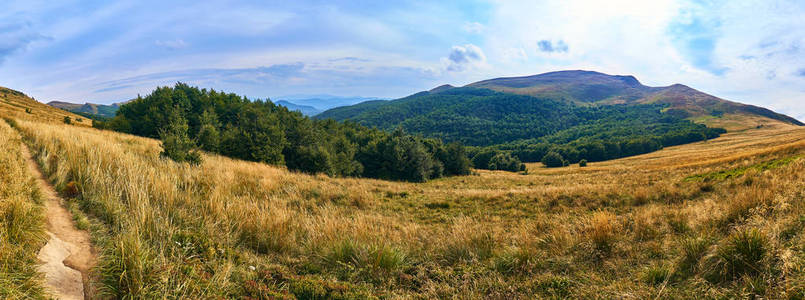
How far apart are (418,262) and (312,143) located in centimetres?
3871

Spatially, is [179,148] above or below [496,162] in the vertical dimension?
above

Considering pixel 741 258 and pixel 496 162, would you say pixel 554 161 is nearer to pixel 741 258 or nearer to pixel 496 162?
pixel 496 162

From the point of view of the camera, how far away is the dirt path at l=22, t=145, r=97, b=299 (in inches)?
111

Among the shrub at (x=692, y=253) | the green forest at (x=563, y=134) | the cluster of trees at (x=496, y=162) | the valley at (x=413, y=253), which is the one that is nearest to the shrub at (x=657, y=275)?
the valley at (x=413, y=253)

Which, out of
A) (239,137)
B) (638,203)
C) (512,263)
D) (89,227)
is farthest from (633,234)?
(239,137)

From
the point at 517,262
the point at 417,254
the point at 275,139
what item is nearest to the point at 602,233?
the point at 517,262

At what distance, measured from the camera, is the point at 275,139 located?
34.0 m

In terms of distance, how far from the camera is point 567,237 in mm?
4875

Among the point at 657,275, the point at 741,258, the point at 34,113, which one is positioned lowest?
the point at 657,275

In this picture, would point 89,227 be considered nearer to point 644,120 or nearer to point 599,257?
point 599,257

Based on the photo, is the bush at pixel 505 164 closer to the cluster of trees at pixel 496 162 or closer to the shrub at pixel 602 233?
the cluster of trees at pixel 496 162

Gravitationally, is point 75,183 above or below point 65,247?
above

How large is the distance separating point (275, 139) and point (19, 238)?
32884 millimetres

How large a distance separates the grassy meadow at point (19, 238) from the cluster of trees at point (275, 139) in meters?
20.3
